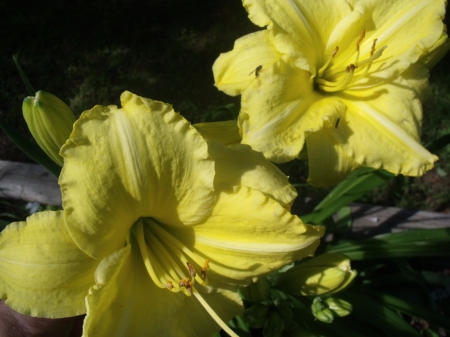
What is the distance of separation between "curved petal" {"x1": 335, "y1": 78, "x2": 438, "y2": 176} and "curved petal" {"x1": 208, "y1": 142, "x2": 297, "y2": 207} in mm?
282

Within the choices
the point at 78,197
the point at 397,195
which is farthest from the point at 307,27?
the point at 397,195

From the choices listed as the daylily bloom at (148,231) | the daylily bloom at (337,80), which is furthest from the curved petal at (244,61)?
the daylily bloom at (148,231)

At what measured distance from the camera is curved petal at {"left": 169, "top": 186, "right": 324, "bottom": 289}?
2.39ft

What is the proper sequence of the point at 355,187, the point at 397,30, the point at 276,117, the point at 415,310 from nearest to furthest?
1. the point at 276,117
2. the point at 397,30
3. the point at 415,310
4. the point at 355,187

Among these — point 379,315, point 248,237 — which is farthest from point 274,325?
point 379,315

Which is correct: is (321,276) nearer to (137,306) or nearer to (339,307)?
(339,307)

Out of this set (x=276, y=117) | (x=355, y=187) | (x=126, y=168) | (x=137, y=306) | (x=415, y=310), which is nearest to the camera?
(x=126, y=168)

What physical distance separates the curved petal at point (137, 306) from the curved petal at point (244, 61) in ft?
1.39

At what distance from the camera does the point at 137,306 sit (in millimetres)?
789

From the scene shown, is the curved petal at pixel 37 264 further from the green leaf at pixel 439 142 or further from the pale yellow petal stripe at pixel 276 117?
the green leaf at pixel 439 142

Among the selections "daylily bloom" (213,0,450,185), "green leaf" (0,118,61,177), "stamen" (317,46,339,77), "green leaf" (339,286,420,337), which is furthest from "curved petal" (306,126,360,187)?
"green leaf" (0,118,61,177)

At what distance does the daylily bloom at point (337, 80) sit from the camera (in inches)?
36.9

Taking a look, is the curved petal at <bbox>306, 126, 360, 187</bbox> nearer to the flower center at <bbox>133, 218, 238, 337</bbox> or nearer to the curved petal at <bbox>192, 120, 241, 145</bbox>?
the curved petal at <bbox>192, 120, 241, 145</bbox>

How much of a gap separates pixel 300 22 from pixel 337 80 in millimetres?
189
